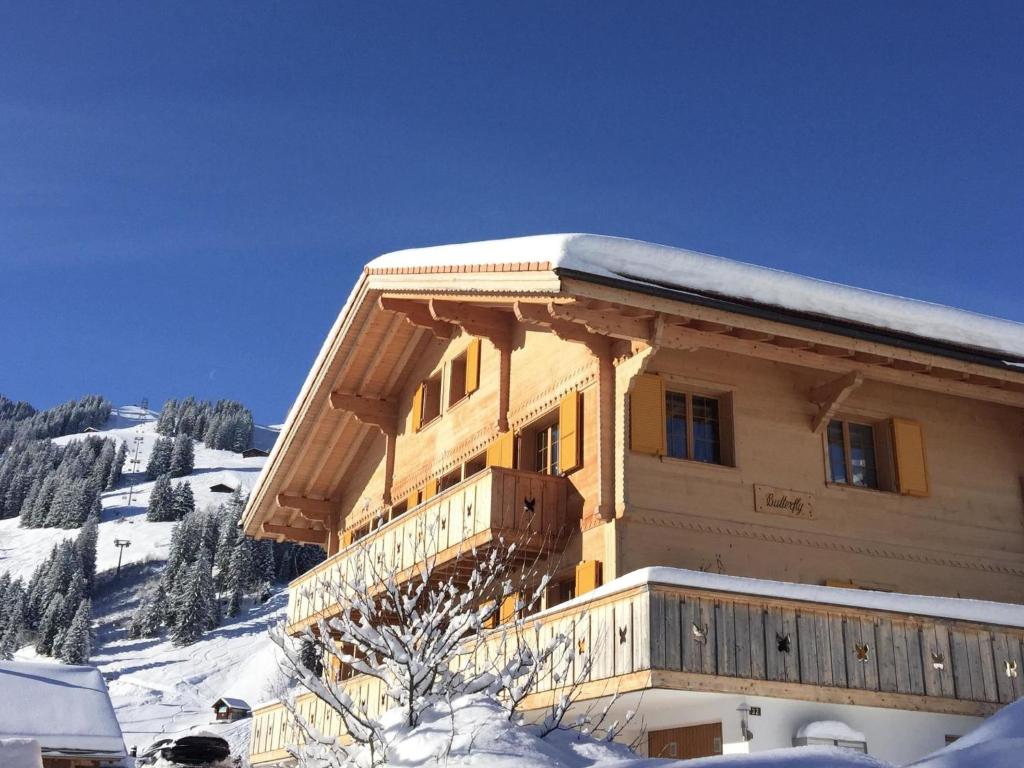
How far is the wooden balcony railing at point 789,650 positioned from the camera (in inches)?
442

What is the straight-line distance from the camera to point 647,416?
1486 cm

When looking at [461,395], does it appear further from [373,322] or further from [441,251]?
[441,251]

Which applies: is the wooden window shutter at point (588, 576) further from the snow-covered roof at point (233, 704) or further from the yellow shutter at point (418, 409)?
the snow-covered roof at point (233, 704)

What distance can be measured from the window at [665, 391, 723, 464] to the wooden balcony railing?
352 cm

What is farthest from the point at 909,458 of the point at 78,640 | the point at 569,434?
the point at 78,640

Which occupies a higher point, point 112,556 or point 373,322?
point 112,556

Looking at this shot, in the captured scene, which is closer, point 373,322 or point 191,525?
point 373,322

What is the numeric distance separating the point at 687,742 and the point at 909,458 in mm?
5799

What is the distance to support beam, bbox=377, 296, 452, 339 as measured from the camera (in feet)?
61.9

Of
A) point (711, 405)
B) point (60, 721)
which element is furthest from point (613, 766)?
point (60, 721)

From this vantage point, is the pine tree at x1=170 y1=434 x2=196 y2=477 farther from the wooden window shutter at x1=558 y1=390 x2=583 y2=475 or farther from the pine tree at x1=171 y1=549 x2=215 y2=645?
the wooden window shutter at x1=558 y1=390 x2=583 y2=475

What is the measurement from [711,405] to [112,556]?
132700 mm

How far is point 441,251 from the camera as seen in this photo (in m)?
17.2

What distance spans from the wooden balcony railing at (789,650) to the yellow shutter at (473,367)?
22.2 feet
